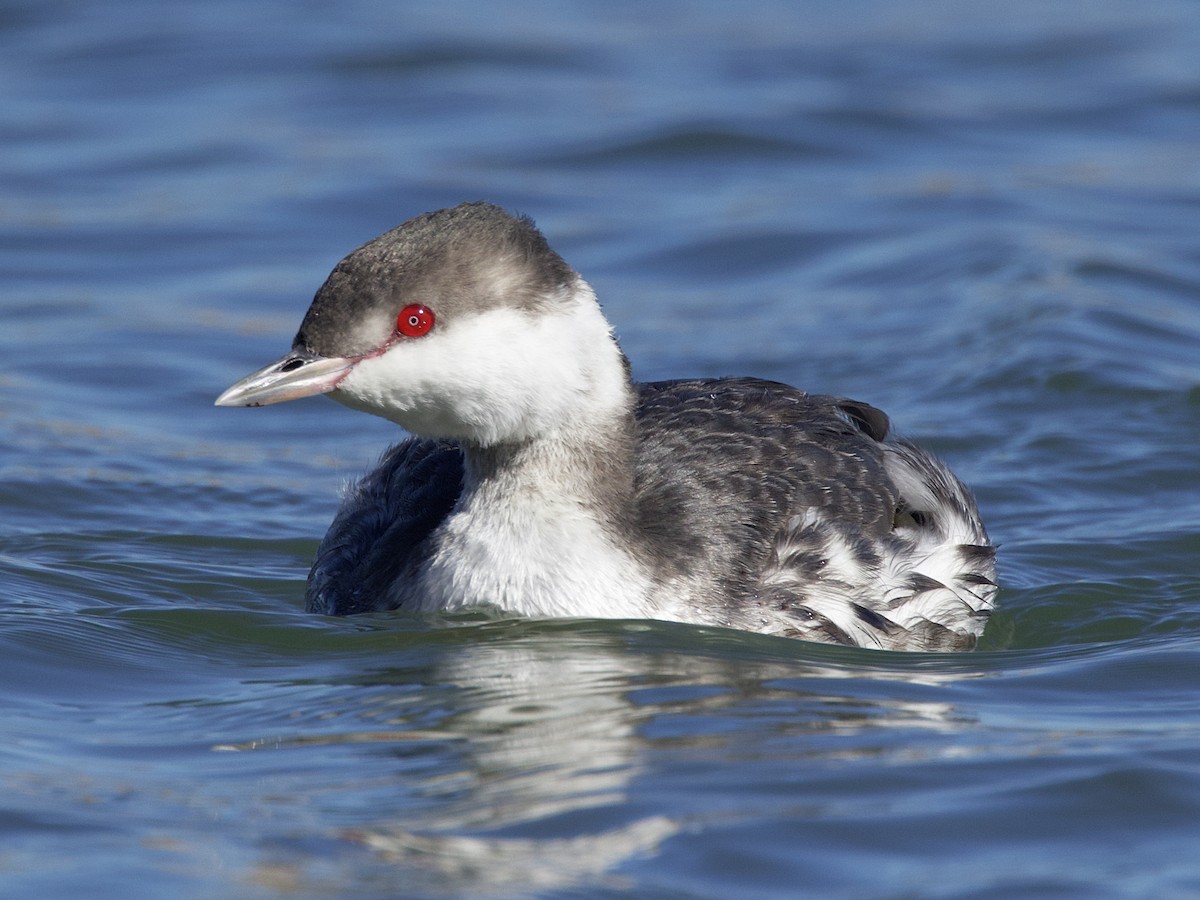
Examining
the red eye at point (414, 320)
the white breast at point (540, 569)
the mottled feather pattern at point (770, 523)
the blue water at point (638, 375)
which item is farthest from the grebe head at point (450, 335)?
the blue water at point (638, 375)

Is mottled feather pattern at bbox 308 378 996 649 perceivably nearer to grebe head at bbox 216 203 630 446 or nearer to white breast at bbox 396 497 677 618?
white breast at bbox 396 497 677 618

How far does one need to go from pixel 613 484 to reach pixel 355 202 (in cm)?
921

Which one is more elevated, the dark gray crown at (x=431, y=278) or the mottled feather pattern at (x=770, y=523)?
the dark gray crown at (x=431, y=278)

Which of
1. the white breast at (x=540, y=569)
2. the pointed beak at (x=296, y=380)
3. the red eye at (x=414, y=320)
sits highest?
the red eye at (x=414, y=320)

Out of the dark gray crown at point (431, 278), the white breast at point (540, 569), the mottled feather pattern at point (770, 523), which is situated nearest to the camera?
the dark gray crown at point (431, 278)

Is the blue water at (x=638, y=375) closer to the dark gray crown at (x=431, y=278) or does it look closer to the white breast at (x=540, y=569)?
the white breast at (x=540, y=569)

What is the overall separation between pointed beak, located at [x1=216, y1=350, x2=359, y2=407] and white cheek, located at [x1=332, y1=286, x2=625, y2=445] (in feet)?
0.17

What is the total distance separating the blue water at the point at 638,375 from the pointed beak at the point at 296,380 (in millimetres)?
1166

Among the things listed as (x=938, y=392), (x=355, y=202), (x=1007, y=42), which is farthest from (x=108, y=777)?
(x=1007, y=42)

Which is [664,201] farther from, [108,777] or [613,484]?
[108,777]

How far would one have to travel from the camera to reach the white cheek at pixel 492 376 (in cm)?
735

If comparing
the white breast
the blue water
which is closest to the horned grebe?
the white breast

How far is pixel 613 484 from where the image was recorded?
7.97 m

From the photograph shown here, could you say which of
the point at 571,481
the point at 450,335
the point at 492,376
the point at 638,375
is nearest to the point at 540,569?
the point at 571,481
